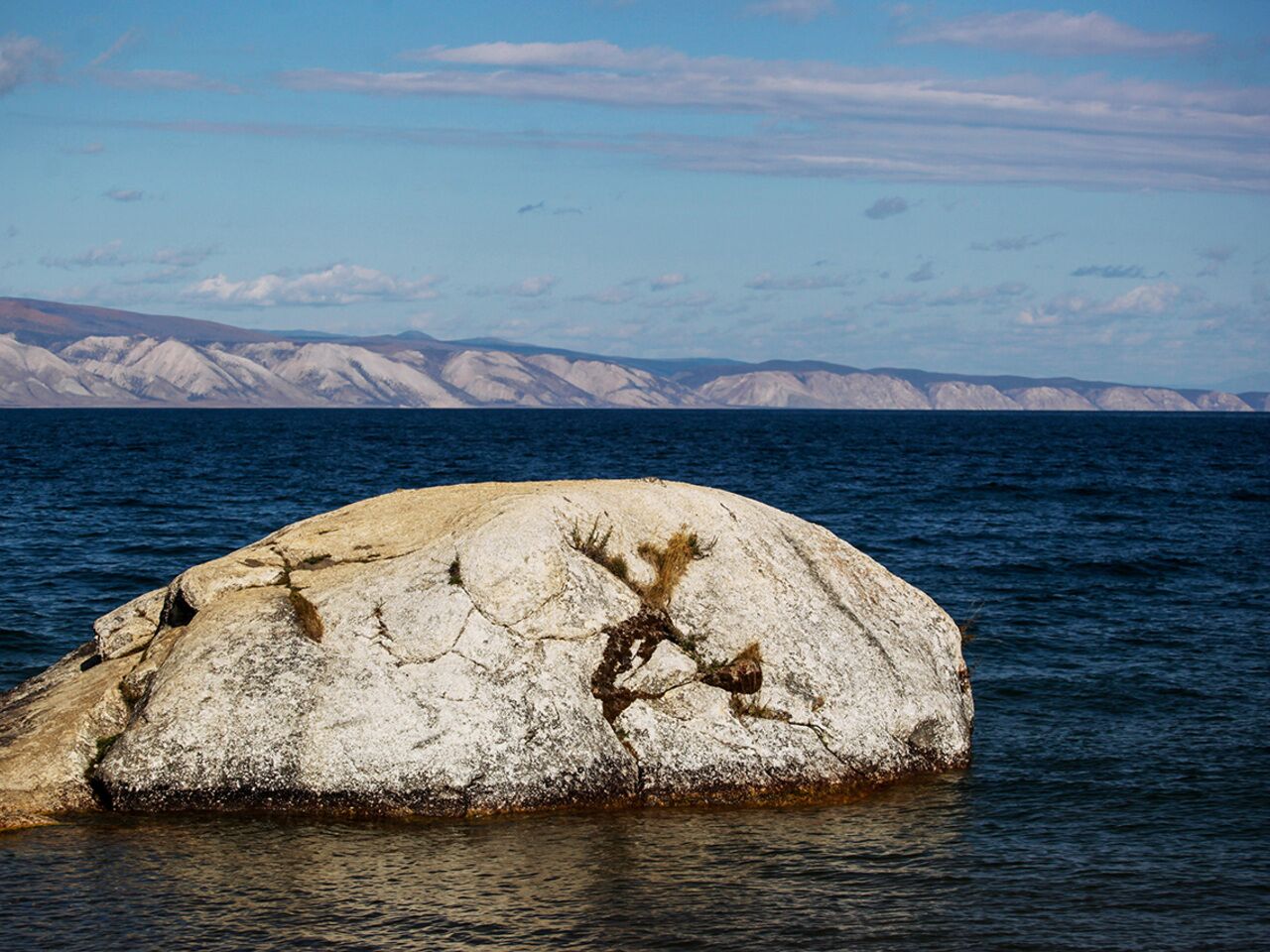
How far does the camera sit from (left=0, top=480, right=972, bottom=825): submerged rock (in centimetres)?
1351

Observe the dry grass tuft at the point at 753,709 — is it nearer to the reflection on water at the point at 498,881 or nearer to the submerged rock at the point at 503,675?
the submerged rock at the point at 503,675

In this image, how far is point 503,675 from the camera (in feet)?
45.8

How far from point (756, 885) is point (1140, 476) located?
201ft

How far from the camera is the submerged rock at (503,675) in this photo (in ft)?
44.3

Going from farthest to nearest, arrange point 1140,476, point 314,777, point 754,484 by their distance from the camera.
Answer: point 1140,476 < point 754,484 < point 314,777

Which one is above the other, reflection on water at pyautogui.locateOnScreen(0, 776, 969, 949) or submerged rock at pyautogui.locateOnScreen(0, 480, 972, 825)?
submerged rock at pyautogui.locateOnScreen(0, 480, 972, 825)

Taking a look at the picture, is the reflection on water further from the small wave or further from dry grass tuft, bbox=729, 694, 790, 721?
the small wave

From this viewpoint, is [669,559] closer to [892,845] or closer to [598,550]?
[598,550]

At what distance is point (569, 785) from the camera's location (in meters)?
13.8

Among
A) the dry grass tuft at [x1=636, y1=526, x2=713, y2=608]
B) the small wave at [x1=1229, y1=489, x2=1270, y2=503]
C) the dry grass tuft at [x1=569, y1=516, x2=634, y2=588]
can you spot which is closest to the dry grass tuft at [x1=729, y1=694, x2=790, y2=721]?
the dry grass tuft at [x1=636, y1=526, x2=713, y2=608]

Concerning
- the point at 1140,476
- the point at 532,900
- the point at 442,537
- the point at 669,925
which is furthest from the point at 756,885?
the point at 1140,476

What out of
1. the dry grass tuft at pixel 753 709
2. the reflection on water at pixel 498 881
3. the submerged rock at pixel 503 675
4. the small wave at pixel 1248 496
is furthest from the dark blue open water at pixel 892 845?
the small wave at pixel 1248 496

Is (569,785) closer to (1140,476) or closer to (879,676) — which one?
(879,676)

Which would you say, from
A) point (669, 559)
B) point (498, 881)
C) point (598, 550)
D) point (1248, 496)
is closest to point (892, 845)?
point (498, 881)
